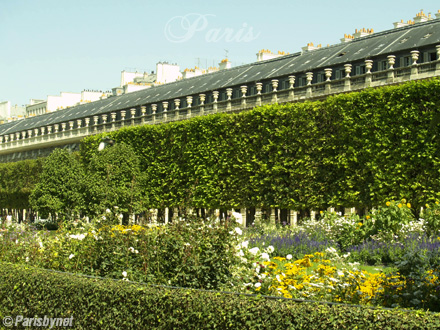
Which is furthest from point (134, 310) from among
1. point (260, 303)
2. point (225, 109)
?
point (225, 109)

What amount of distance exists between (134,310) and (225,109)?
41682 millimetres

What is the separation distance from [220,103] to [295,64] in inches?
A: 266

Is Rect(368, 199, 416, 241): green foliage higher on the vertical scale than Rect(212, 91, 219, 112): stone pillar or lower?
lower

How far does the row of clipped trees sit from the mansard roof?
30.0ft

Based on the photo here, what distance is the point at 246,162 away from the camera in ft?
121

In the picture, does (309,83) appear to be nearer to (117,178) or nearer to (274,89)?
(274,89)

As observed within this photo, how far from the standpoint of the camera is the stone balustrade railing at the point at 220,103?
3859 cm

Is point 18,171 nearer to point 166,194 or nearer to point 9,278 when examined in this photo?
point 166,194

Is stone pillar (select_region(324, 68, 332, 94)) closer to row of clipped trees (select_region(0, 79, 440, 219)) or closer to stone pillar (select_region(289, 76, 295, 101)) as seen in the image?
→ stone pillar (select_region(289, 76, 295, 101))

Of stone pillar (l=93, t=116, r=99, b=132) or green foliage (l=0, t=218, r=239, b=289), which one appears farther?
stone pillar (l=93, t=116, r=99, b=132)

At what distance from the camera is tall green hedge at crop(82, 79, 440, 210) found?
95.7 feet

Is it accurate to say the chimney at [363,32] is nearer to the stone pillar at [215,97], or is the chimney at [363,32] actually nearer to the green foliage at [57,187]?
the stone pillar at [215,97]

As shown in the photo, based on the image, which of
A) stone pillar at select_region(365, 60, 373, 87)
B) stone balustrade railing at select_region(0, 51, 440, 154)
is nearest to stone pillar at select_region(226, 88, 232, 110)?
stone balustrade railing at select_region(0, 51, 440, 154)

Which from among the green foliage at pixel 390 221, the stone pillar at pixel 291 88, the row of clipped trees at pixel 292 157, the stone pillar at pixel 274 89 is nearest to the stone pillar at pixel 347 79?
the stone pillar at pixel 291 88
